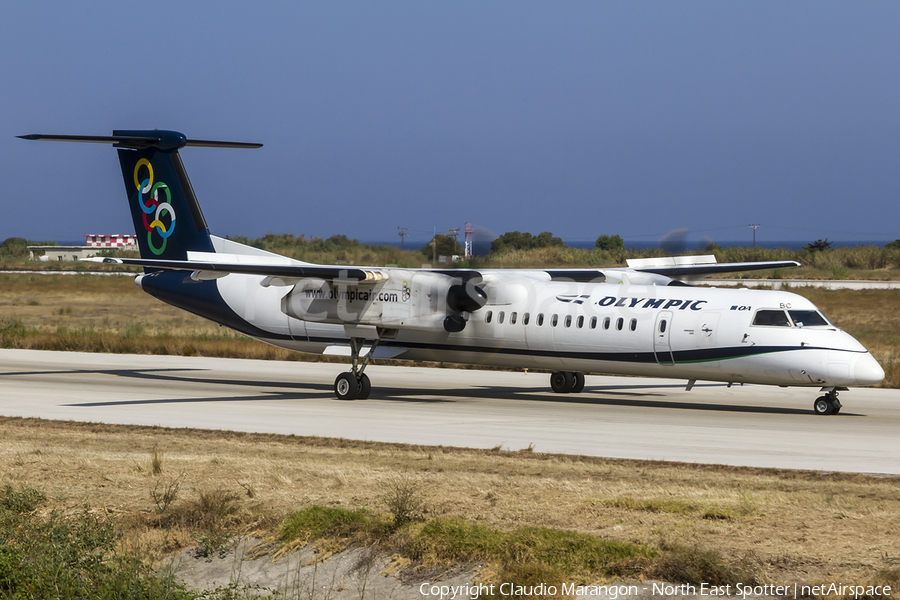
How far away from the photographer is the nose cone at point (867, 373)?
18.8m

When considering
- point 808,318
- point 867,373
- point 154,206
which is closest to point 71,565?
point 867,373

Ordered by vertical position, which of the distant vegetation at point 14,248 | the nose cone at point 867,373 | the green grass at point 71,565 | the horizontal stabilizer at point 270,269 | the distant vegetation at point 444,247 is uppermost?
the distant vegetation at point 14,248

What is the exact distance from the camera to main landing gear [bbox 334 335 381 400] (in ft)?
76.8

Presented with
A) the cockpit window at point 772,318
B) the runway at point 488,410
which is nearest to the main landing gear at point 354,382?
the runway at point 488,410

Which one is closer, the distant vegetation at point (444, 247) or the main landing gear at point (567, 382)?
the main landing gear at point (567, 382)

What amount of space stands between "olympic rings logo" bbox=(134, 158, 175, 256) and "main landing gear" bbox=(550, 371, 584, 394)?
446 inches

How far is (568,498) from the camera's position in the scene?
37.6 ft

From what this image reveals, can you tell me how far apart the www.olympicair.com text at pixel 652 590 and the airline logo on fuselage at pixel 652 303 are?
1345 cm

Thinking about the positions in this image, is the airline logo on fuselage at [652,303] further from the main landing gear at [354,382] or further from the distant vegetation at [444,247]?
the main landing gear at [354,382]

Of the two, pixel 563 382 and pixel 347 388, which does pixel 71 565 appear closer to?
pixel 347 388

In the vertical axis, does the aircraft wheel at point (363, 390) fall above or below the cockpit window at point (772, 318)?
below

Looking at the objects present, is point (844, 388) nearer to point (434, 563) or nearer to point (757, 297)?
point (757, 297)

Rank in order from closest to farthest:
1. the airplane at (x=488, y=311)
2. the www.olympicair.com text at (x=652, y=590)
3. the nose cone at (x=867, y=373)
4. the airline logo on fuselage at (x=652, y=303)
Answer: the www.olympicair.com text at (x=652, y=590) < the nose cone at (x=867, y=373) < the airplane at (x=488, y=311) < the airline logo on fuselage at (x=652, y=303)

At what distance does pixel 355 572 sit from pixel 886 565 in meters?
4.78
